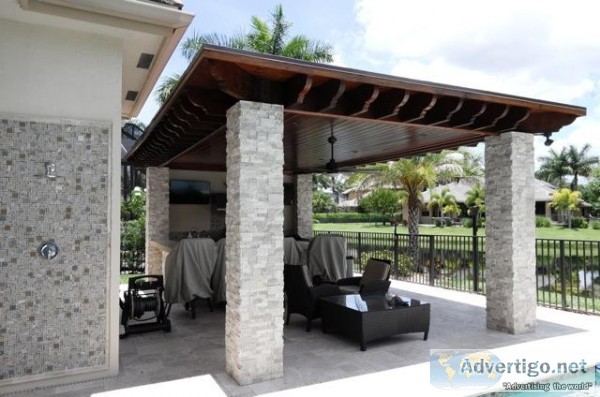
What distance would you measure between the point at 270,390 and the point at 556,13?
1289 centimetres

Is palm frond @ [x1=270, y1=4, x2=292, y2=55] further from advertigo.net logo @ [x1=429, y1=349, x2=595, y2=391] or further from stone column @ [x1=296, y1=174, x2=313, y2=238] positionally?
advertigo.net logo @ [x1=429, y1=349, x2=595, y2=391]

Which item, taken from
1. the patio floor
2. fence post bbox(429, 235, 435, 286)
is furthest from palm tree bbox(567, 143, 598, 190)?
the patio floor

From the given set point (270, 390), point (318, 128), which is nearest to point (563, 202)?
point (318, 128)

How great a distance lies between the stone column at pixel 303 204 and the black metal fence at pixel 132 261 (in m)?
4.66

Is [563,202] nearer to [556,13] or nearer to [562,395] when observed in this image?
[556,13]

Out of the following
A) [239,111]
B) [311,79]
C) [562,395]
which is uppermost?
[311,79]

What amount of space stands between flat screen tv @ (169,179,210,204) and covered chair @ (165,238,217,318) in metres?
3.88

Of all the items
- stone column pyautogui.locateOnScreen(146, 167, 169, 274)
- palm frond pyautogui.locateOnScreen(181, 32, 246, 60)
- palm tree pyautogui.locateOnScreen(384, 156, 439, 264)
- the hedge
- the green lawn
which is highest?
palm frond pyautogui.locateOnScreen(181, 32, 246, 60)

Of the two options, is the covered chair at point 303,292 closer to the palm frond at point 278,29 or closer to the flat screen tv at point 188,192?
the flat screen tv at point 188,192

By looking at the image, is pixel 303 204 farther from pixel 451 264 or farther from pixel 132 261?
pixel 132 261

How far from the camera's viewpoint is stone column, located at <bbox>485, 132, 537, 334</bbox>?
5500mm

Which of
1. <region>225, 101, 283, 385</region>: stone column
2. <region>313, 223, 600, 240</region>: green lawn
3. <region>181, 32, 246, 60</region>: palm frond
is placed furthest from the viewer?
<region>313, 223, 600, 240</region>: green lawn

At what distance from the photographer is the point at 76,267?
12.9ft

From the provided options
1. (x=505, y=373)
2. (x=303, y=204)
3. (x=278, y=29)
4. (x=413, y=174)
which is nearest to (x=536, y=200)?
(x=413, y=174)
